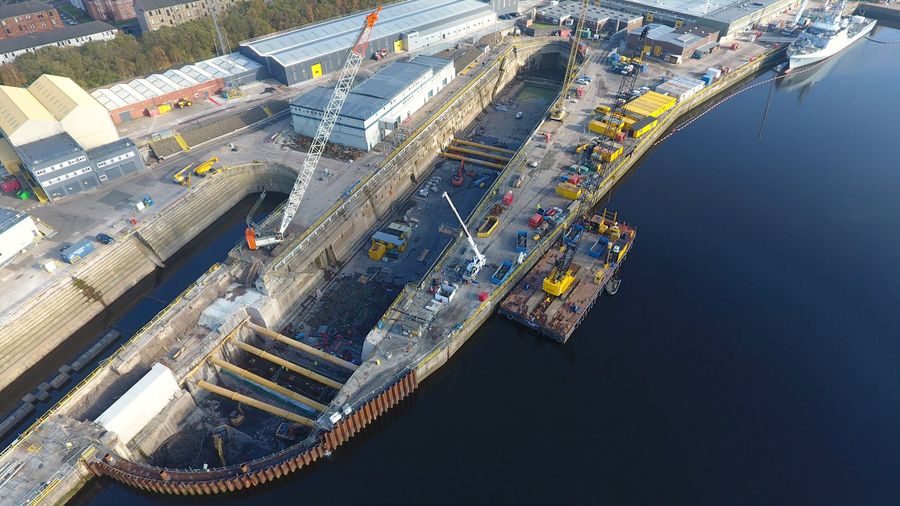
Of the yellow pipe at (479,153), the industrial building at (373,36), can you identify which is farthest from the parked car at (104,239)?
the yellow pipe at (479,153)

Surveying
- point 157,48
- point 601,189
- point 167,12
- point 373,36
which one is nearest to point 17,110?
point 157,48

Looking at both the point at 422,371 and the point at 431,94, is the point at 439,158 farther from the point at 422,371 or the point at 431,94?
the point at 422,371


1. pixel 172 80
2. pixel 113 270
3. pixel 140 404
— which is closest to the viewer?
pixel 140 404

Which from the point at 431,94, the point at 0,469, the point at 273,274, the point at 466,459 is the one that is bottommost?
the point at 466,459

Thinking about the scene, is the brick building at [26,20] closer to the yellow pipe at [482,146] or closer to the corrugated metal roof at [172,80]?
the corrugated metal roof at [172,80]

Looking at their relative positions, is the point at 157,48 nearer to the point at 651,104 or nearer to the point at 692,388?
the point at 651,104

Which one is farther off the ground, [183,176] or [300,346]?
[183,176]

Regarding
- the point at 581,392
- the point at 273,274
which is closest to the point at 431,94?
the point at 273,274
